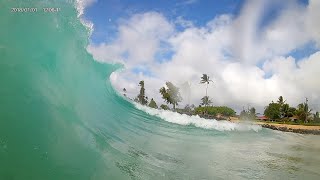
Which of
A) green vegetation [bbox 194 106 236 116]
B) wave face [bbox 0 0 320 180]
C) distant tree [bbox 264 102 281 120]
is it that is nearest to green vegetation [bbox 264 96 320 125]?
distant tree [bbox 264 102 281 120]

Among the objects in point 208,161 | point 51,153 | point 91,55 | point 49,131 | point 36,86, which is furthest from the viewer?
point 91,55

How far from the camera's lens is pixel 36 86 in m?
8.84

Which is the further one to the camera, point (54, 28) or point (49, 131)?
point (54, 28)

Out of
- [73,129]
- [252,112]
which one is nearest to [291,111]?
[252,112]

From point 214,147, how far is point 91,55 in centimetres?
Answer: 517

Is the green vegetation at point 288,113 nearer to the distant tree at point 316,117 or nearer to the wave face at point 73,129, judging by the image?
the distant tree at point 316,117

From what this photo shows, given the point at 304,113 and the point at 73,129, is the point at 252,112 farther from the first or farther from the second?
the point at 73,129

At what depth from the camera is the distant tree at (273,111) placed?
210 feet

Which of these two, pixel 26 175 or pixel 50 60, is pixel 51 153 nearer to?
pixel 26 175

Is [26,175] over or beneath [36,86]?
beneath

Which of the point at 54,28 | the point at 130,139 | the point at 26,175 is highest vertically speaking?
the point at 54,28

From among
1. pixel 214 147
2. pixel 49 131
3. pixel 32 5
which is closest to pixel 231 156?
pixel 214 147

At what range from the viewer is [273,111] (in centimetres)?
6444
